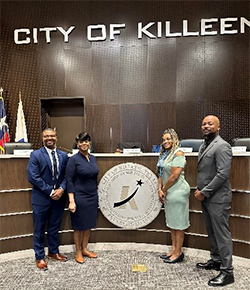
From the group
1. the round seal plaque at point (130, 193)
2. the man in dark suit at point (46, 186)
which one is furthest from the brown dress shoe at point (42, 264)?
the round seal plaque at point (130, 193)

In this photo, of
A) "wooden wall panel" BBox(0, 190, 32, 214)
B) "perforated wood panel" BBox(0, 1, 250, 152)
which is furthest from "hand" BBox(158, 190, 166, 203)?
"perforated wood panel" BBox(0, 1, 250, 152)

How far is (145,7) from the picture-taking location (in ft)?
18.3

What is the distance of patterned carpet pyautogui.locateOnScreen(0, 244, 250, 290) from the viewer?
2465 millimetres

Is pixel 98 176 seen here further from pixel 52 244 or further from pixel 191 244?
pixel 191 244

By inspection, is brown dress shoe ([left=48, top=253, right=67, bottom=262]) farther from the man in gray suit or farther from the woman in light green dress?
the man in gray suit

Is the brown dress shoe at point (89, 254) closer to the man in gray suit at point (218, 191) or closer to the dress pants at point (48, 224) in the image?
the dress pants at point (48, 224)

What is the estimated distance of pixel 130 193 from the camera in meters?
3.17

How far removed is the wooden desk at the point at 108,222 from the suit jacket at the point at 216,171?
1.59ft

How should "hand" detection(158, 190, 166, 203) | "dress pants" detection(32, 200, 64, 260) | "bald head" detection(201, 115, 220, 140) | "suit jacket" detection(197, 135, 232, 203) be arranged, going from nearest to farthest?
1. "suit jacket" detection(197, 135, 232, 203)
2. "bald head" detection(201, 115, 220, 140)
3. "dress pants" detection(32, 200, 64, 260)
4. "hand" detection(158, 190, 166, 203)

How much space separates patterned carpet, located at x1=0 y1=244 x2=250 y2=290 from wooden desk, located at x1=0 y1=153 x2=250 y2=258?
5.5 inches

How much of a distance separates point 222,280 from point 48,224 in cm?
183

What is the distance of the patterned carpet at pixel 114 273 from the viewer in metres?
2.46

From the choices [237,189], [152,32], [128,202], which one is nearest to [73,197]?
[128,202]

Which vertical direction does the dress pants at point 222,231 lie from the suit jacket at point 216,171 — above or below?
below
